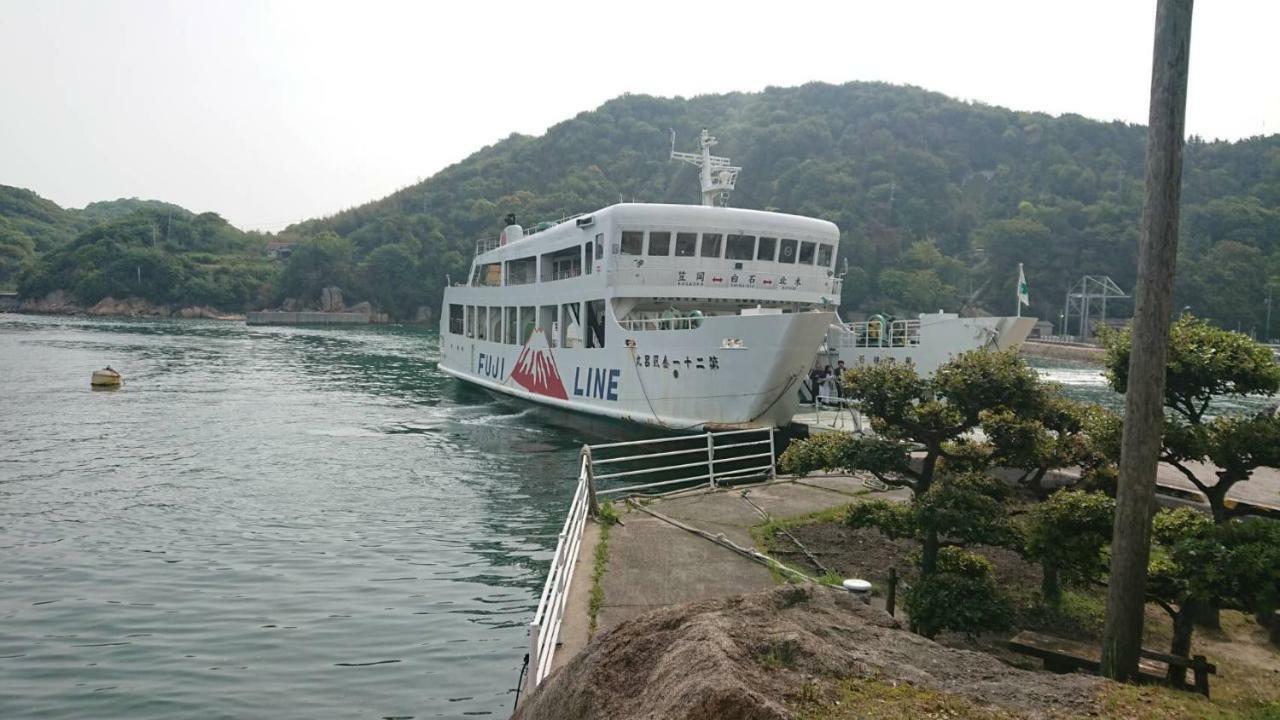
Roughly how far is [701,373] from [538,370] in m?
9.04

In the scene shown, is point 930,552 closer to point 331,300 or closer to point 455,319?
point 455,319

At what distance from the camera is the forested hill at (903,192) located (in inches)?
3455

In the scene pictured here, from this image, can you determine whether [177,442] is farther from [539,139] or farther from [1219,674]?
[539,139]

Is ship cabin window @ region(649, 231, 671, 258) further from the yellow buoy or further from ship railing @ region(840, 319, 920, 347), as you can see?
the yellow buoy

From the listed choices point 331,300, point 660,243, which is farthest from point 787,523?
point 331,300

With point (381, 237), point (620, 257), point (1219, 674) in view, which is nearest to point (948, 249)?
point (381, 237)

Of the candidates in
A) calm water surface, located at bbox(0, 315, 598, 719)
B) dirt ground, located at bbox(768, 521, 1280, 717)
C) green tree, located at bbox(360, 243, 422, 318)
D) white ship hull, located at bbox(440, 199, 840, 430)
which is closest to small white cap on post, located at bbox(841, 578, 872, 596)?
dirt ground, located at bbox(768, 521, 1280, 717)

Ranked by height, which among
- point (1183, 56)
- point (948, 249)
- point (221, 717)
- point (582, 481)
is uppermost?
point (948, 249)

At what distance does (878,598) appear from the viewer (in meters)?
7.64

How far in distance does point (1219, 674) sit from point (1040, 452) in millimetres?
2423

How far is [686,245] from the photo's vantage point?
23172 millimetres

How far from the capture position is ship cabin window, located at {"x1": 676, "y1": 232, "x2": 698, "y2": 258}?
23.0 metres

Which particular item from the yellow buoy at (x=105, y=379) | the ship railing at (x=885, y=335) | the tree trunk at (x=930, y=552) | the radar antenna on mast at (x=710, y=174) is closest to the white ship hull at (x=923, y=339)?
the ship railing at (x=885, y=335)

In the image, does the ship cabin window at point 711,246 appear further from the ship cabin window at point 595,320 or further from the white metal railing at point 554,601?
the white metal railing at point 554,601
